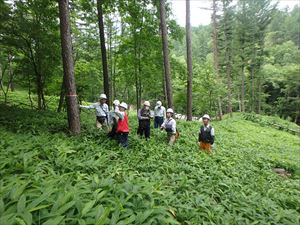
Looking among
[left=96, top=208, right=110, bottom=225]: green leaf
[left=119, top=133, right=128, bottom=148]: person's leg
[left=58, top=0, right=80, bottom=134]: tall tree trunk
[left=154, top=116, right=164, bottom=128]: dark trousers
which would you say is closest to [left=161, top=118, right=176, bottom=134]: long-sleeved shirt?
[left=119, top=133, right=128, bottom=148]: person's leg

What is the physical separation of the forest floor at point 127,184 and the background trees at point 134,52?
449 centimetres

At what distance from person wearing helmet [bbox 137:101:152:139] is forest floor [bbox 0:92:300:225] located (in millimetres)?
532

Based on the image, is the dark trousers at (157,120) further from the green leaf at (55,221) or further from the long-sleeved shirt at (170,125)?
the green leaf at (55,221)

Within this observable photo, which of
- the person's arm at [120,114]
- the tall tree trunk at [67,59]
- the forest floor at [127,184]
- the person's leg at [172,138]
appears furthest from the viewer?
the person's leg at [172,138]

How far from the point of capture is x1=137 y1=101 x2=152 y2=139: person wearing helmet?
29.7ft

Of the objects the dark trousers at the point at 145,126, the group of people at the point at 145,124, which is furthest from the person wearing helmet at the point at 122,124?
the dark trousers at the point at 145,126

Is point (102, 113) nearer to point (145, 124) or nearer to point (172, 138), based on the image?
point (145, 124)

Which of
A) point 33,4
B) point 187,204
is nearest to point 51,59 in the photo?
point 33,4

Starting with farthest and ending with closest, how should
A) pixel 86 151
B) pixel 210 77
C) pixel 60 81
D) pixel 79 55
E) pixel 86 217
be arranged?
pixel 210 77, pixel 79 55, pixel 60 81, pixel 86 151, pixel 86 217

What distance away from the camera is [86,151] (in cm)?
676

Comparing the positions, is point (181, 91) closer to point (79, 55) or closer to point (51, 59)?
point (79, 55)

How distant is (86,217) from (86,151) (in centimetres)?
360

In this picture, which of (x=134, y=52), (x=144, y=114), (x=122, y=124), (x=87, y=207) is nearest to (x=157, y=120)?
(x=144, y=114)

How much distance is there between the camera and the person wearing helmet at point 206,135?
8.61 metres
